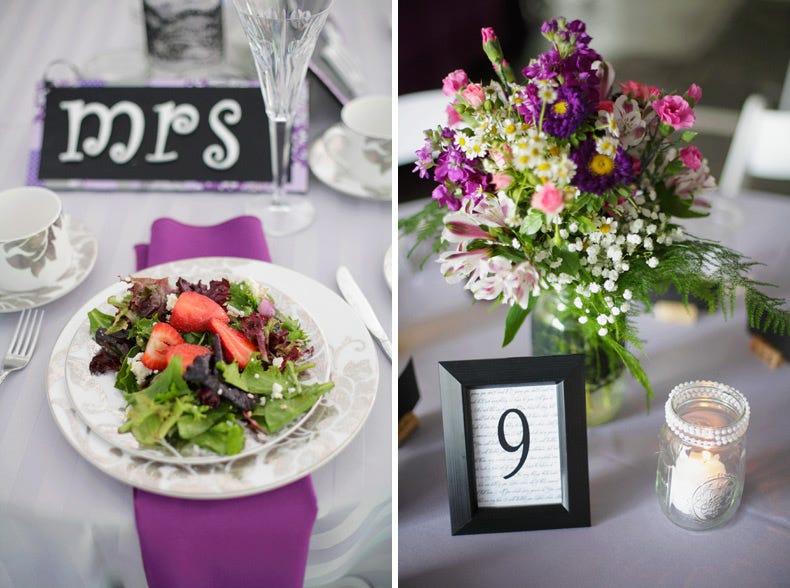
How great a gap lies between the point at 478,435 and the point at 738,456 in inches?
10.5

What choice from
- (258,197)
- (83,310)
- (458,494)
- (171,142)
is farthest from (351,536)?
(171,142)

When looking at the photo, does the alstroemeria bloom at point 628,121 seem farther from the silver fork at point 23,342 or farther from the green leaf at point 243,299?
the silver fork at point 23,342

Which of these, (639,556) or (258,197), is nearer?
(639,556)

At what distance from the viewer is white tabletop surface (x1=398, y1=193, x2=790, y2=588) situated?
81 centimetres

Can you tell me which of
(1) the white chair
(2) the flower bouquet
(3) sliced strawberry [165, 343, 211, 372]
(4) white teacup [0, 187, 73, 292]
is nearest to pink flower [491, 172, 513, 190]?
(2) the flower bouquet

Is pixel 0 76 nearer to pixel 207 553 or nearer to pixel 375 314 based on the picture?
pixel 375 314

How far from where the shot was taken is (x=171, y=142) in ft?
3.98

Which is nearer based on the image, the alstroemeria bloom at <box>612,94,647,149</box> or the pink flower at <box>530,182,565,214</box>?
the pink flower at <box>530,182,565,214</box>

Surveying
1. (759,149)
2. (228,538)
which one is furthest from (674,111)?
(759,149)

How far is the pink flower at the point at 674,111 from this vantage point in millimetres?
763

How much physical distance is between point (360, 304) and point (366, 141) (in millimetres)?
306

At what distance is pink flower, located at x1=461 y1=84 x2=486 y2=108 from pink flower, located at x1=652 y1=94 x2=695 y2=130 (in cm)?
16

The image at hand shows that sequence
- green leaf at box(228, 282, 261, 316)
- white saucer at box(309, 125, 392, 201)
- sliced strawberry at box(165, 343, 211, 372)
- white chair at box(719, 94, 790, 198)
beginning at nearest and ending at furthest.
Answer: sliced strawberry at box(165, 343, 211, 372), green leaf at box(228, 282, 261, 316), white saucer at box(309, 125, 392, 201), white chair at box(719, 94, 790, 198)

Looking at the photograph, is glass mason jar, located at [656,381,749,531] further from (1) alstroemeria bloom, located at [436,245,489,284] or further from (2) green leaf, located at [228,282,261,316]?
(2) green leaf, located at [228,282,261,316]
